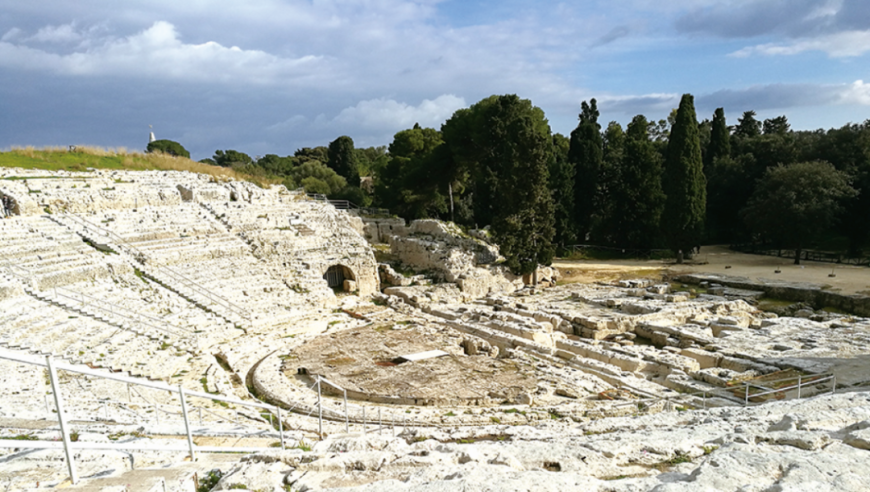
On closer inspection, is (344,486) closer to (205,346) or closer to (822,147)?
(205,346)

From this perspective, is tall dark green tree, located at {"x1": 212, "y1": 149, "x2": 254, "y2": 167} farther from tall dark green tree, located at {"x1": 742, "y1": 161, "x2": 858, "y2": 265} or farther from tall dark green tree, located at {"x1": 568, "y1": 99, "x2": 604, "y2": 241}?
tall dark green tree, located at {"x1": 742, "y1": 161, "x2": 858, "y2": 265}

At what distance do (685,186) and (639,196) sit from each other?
351 centimetres

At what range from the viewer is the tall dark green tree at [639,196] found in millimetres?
34625

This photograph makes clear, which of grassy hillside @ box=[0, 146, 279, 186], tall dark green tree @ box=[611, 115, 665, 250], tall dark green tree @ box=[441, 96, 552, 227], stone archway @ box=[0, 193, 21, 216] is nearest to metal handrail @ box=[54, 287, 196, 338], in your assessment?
stone archway @ box=[0, 193, 21, 216]

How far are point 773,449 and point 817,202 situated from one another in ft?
95.4

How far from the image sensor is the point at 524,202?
27359mm

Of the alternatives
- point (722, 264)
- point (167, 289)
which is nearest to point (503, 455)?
point (167, 289)

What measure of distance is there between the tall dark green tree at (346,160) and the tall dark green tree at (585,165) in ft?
87.8

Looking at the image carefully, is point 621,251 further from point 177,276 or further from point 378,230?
point 177,276

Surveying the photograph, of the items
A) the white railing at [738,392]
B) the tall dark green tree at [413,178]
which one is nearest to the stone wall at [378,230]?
the tall dark green tree at [413,178]

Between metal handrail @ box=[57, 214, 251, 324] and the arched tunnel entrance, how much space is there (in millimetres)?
6711

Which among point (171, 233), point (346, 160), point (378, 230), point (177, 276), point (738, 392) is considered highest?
point (346, 160)

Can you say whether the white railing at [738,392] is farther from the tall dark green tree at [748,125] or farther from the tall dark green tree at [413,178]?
the tall dark green tree at [748,125]

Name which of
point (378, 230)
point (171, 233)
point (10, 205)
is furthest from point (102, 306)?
point (378, 230)
